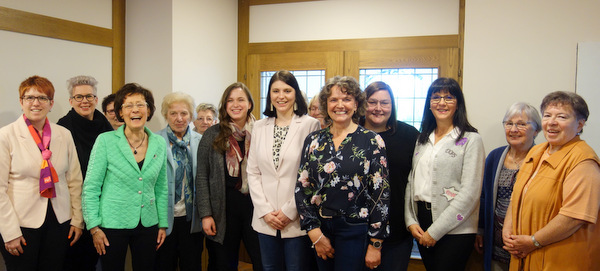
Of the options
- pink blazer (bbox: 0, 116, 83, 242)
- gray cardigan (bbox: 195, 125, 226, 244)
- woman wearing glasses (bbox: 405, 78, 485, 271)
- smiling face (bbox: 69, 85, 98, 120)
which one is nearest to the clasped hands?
woman wearing glasses (bbox: 405, 78, 485, 271)

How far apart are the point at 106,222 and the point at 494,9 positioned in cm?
325

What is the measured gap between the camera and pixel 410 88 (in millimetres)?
3953

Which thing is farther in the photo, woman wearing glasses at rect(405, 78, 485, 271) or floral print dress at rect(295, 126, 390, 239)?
woman wearing glasses at rect(405, 78, 485, 271)

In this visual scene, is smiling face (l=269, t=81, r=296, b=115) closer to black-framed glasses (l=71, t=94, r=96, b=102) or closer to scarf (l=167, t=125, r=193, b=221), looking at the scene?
scarf (l=167, t=125, r=193, b=221)

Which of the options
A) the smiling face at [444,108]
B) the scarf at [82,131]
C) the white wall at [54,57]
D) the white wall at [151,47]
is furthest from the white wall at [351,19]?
the scarf at [82,131]

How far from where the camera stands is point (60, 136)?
2309mm

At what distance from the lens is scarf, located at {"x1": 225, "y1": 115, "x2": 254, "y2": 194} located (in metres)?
2.34

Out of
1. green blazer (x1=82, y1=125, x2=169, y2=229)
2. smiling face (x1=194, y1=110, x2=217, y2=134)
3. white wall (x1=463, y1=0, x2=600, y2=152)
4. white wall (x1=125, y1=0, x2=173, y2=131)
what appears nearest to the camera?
green blazer (x1=82, y1=125, x2=169, y2=229)

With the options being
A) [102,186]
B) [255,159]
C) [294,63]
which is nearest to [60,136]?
[102,186]

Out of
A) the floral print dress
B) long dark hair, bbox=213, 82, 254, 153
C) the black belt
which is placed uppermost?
long dark hair, bbox=213, 82, 254, 153

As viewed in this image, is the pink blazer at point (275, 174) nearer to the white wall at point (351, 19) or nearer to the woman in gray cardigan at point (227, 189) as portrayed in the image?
the woman in gray cardigan at point (227, 189)

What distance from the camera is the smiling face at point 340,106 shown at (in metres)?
1.99

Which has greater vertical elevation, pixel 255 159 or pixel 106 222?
pixel 255 159

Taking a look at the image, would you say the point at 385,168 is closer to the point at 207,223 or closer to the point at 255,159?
the point at 255,159
